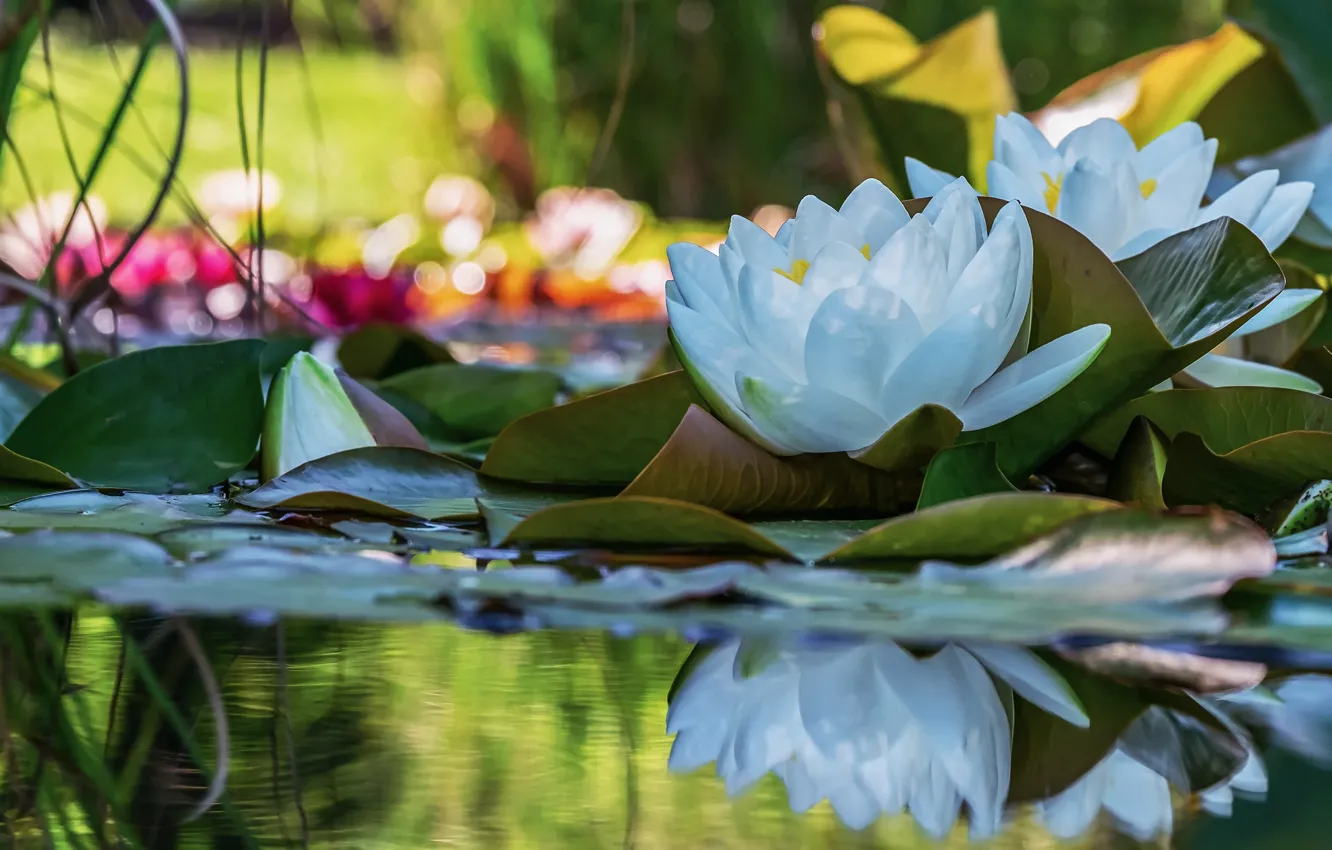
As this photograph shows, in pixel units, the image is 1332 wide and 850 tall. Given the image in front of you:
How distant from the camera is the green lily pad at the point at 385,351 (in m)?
0.82

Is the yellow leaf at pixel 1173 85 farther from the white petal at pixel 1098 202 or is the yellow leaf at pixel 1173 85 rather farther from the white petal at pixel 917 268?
the white petal at pixel 917 268

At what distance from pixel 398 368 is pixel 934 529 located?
488 millimetres

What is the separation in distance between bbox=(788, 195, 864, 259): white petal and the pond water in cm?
17

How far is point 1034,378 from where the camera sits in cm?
47

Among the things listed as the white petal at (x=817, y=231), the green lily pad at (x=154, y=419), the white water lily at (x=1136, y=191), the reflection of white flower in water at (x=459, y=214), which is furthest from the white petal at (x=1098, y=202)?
the reflection of white flower in water at (x=459, y=214)

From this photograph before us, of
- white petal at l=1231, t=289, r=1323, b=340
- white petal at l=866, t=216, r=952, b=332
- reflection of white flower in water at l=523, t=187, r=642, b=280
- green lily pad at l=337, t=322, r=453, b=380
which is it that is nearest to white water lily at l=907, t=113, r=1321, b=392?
white petal at l=1231, t=289, r=1323, b=340

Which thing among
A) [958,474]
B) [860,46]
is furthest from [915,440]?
[860,46]

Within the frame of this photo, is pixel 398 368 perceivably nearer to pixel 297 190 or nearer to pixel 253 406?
pixel 253 406

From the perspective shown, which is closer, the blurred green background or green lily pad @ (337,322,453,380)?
green lily pad @ (337,322,453,380)

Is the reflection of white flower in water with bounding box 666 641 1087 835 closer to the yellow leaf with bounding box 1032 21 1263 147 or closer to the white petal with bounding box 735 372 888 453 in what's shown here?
the white petal with bounding box 735 372 888 453

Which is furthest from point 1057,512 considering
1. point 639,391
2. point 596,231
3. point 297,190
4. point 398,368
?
point 297,190

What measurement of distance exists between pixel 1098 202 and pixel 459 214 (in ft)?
10.4

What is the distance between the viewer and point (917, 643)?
1.23ft

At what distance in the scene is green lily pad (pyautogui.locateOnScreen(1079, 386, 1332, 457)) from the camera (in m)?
0.53
